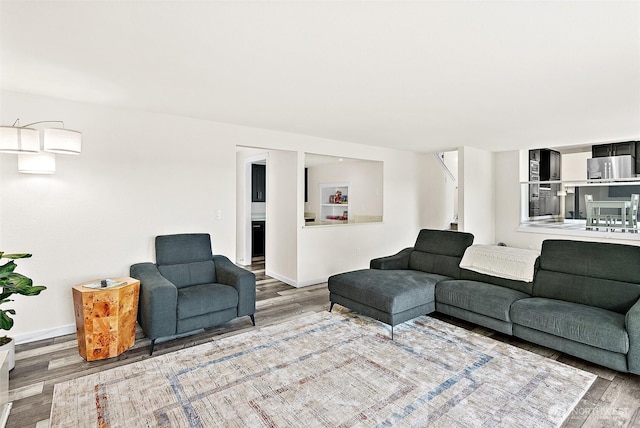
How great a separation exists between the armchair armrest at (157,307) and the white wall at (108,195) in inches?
31.9

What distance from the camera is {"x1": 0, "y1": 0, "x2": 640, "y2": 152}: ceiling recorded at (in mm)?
1756

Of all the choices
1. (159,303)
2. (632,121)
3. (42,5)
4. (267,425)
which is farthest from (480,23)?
(632,121)

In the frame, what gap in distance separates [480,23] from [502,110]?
209 cm

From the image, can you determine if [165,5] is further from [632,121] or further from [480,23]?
[632,121]

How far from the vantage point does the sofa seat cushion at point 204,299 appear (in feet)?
10.1

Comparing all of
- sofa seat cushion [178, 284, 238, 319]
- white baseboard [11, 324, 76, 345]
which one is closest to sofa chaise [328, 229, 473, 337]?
sofa seat cushion [178, 284, 238, 319]

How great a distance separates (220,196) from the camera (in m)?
4.22

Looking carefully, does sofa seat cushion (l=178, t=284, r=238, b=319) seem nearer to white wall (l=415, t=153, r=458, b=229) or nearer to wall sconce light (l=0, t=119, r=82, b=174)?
wall sconce light (l=0, t=119, r=82, b=174)

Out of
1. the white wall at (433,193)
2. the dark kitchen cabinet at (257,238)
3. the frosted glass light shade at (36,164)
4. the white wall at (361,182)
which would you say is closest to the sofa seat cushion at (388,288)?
the white wall at (361,182)

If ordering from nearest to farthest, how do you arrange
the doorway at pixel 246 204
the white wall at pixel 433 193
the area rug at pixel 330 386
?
1. the area rug at pixel 330 386
2. the doorway at pixel 246 204
3. the white wall at pixel 433 193

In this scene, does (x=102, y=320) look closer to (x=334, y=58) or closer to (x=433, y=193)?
(x=334, y=58)

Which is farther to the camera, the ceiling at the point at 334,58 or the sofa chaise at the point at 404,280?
the sofa chaise at the point at 404,280

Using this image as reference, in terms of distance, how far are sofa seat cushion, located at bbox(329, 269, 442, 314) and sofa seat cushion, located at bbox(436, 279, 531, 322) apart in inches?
6.3

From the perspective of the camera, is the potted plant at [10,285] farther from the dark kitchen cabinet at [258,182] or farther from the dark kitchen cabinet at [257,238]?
the dark kitchen cabinet at [258,182]
